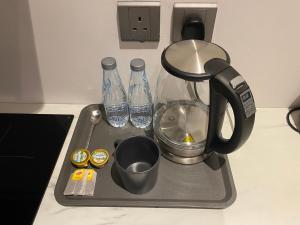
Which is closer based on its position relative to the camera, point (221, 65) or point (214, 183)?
point (221, 65)

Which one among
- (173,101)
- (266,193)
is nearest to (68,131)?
(173,101)

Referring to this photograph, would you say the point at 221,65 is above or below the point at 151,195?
above

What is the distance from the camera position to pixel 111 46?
28.0 inches

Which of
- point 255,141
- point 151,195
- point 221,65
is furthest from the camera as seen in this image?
point 255,141

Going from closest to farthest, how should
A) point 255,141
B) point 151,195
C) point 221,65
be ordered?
1. point 221,65
2. point 151,195
3. point 255,141

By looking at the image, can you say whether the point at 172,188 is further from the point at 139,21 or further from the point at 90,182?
the point at 139,21

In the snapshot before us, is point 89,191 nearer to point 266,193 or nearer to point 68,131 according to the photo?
point 68,131

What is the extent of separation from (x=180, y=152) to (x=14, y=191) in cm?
37

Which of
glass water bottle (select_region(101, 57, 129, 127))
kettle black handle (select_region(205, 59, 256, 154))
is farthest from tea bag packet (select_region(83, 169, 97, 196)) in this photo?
kettle black handle (select_region(205, 59, 256, 154))

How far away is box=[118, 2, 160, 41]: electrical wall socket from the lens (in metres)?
0.64

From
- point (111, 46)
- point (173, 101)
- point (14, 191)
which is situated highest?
point (111, 46)

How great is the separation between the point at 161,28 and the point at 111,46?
0.13 meters

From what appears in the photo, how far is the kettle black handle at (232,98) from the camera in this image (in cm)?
49

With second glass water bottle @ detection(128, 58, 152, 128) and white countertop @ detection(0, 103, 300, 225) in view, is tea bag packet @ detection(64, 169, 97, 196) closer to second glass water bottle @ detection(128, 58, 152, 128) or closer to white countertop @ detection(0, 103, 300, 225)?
white countertop @ detection(0, 103, 300, 225)
